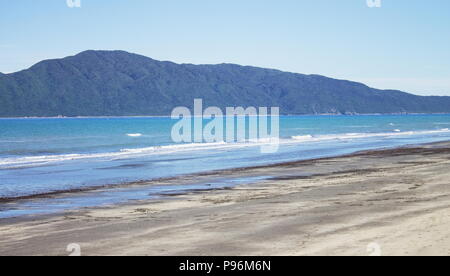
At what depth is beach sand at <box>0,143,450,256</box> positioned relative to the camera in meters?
8.84

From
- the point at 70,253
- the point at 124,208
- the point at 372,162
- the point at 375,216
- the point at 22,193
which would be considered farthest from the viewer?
the point at 372,162

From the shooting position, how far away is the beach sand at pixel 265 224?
884 centimetres

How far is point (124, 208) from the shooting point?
46.2 feet

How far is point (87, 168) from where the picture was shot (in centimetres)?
2752

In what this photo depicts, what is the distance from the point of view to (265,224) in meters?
10.9
